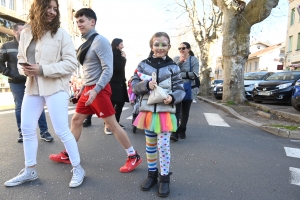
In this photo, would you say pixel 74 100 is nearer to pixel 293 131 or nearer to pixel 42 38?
pixel 42 38

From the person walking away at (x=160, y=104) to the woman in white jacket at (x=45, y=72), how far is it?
2.58ft

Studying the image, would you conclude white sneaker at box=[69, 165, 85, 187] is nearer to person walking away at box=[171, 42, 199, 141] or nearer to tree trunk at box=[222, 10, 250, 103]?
person walking away at box=[171, 42, 199, 141]

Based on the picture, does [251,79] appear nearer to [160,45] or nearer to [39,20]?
[160,45]

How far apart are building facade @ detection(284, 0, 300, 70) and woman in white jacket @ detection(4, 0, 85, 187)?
29.9m

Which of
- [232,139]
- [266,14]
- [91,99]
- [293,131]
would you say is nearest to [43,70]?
[91,99]

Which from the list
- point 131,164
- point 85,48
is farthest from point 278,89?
point 85,48

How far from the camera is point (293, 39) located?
29.7m

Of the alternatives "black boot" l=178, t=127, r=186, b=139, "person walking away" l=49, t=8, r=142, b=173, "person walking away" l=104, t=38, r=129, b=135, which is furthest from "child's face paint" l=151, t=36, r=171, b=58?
"black boot" l=178, t=127, r=186, b=139

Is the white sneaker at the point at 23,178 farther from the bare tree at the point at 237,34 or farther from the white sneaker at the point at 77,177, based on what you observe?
the bare tree at the point at 237,34

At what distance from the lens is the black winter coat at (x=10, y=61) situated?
4.06 metres

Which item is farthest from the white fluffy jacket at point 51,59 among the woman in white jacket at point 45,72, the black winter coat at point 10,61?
the black winter coat at point 10,61

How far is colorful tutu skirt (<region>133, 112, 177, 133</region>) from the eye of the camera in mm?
2436

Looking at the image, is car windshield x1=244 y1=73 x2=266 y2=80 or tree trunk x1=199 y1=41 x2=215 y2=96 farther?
tree trunk x1=199 y1=41 x2=215 y2=96

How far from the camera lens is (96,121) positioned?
6484 millimetres
